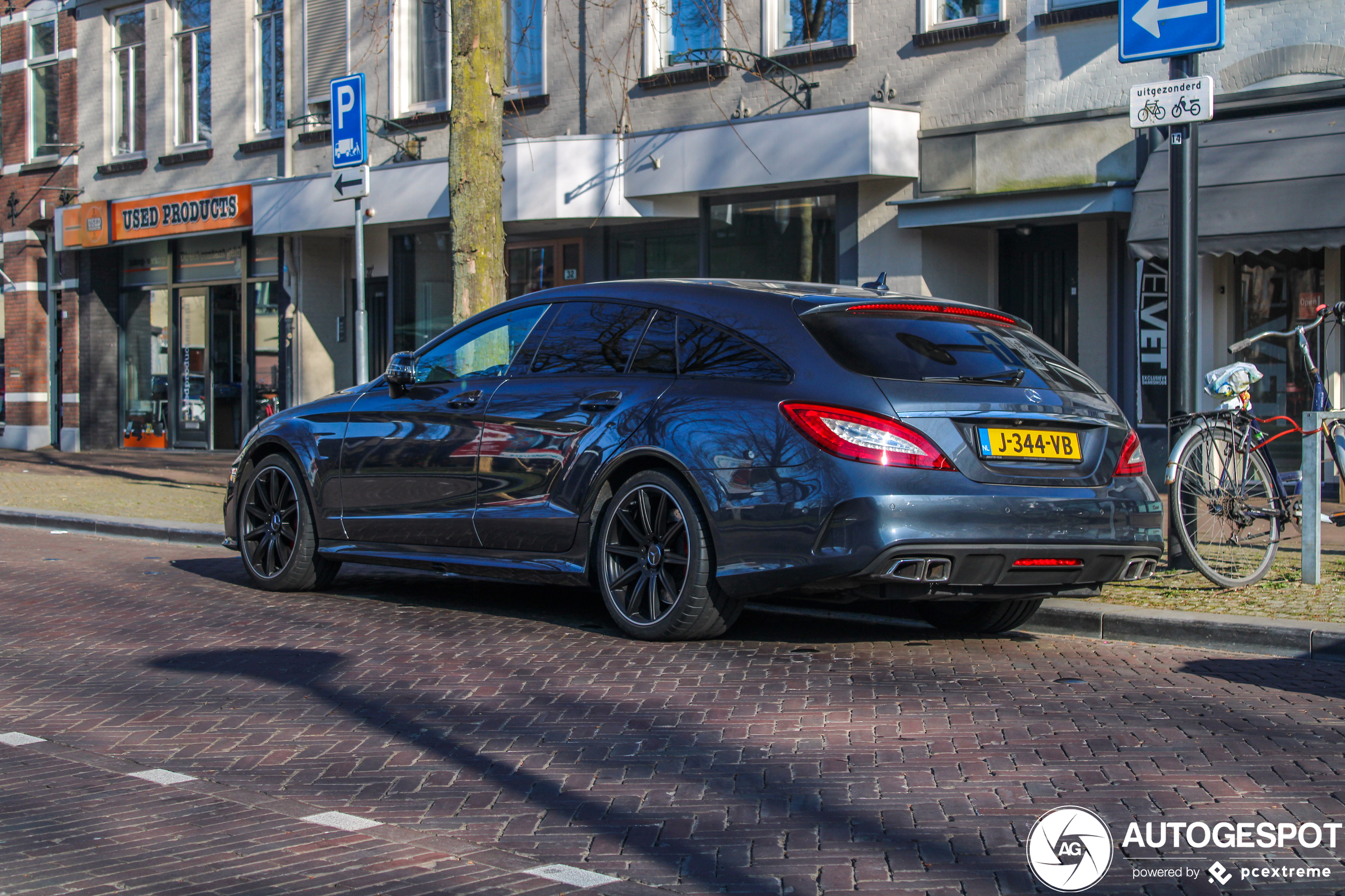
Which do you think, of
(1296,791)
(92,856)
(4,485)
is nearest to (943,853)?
(1296,791)

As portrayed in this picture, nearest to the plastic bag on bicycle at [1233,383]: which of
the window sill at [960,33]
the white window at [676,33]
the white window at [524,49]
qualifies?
the window sill at [960,33]

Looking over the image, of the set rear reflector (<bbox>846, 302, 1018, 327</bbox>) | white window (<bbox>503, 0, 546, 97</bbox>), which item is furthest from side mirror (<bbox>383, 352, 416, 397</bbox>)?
white window (<bbox>503, 0, 546, 97</bbox>)

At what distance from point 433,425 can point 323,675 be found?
1.81 metres

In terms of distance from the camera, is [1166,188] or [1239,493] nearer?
[1239,493]

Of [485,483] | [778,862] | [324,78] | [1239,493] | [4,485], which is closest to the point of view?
[778,862]

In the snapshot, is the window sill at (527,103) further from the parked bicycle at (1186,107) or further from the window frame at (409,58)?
the parked bicycle at (1186,107)

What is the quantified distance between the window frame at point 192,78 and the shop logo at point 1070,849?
20.9 meters

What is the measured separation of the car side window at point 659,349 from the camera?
21.5ft

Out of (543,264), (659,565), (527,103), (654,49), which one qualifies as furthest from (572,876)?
(527,103)

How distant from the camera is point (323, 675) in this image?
591 centimetres

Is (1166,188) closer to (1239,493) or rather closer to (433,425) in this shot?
(1239,493)

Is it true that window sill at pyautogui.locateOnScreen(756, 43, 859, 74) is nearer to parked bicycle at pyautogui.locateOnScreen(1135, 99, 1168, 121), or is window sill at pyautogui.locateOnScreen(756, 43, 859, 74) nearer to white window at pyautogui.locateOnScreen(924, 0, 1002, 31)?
white window at pyautogui.locateOnScreen(924, 0, 1002, 31)

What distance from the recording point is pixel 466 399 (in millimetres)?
7305

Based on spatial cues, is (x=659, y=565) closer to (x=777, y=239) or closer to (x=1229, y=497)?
(x=1229, y=497)
